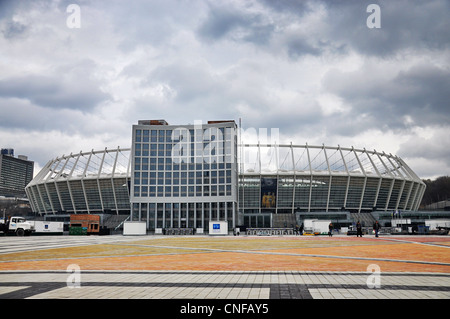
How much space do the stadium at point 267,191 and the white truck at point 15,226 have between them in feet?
108

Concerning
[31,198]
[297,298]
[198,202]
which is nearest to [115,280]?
[297,298]

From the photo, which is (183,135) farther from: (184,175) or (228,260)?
(228,260)

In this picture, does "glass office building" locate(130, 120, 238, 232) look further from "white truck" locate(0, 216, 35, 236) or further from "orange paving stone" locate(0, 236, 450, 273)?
"orange paving stone" locate(0, 236, 450, 273)

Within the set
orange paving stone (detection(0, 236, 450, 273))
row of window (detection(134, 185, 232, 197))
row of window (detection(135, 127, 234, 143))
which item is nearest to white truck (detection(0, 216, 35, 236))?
orange paving stone (detection(0, 236, 450, 273))

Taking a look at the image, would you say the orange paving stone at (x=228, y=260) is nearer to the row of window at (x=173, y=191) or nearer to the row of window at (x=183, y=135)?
the row of window at (x=173, y=191)

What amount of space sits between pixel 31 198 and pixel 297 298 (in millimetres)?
115884

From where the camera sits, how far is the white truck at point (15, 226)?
44.2 meters

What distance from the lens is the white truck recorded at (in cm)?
4416

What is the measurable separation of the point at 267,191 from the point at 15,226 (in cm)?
5552

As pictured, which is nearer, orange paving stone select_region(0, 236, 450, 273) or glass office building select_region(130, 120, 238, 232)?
orange paving stone select_region(0, 236, 450, 273)

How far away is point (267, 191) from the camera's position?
280 feet

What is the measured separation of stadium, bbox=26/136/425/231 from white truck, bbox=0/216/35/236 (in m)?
33.0

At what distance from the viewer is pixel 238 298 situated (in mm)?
7008
